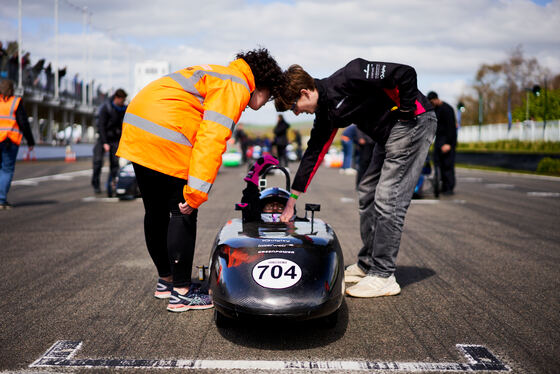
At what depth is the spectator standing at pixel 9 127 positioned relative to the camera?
8562mm

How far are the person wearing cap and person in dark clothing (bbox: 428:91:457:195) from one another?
809 cm

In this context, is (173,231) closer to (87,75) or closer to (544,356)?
(544,356)

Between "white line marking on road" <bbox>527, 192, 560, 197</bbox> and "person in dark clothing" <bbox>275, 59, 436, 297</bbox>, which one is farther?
"white line marking on road" <bbox>527, 192, 560, 197</bbox>

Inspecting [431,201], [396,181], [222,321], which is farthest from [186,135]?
[431,201]

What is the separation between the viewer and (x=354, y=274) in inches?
183

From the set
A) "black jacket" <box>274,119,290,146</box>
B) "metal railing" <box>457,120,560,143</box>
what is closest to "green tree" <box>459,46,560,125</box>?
"metal railing" <box>457,120,560,143</box>

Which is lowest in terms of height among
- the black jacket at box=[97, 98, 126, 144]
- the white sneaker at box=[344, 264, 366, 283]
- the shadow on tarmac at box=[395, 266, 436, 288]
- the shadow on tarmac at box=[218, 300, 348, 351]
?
the shadow on tarmac at box=[218, 300, 348, 351]

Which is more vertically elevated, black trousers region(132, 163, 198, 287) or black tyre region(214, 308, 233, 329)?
black trousers region(132, 163, 198, 287)

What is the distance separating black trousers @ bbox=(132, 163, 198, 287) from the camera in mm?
3598

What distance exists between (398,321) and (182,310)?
4.60 feet

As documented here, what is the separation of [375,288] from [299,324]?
2.90 ft

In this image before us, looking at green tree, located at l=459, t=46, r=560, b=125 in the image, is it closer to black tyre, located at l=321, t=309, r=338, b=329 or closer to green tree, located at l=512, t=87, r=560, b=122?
green tree, located at l=512, t=87, r=560, b=122

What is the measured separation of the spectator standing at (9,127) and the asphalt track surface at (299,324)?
176cm

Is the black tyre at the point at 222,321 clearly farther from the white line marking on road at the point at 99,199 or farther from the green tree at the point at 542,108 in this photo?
the green tree at the point at 542,108
